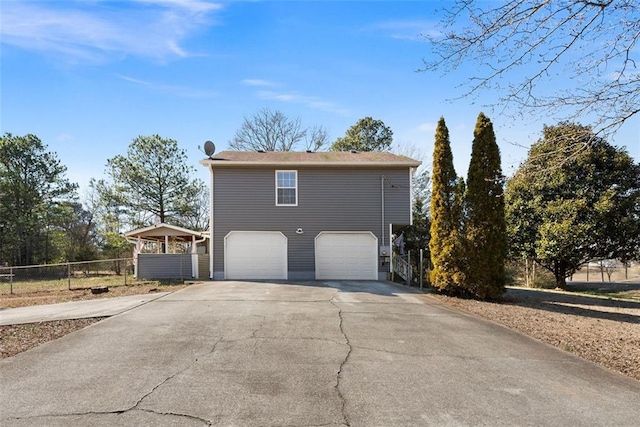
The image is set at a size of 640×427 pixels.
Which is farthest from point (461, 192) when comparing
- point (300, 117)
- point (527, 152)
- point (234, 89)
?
point (300, 117)

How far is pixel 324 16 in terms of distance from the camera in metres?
7.77

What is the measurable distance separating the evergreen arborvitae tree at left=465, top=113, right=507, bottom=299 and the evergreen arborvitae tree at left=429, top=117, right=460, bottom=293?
0.46 meters

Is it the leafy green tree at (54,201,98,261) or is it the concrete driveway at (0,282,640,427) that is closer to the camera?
the concrete driveway at (0,282,640,427)

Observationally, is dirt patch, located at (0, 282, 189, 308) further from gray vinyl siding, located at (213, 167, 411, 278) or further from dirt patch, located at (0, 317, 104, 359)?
dirt patch, located at (0, 317, 104, 359)

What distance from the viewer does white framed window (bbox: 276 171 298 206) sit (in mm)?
16683

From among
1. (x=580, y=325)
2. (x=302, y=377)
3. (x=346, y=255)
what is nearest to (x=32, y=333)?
(x=302, y=377)

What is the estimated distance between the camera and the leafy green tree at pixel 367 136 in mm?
29469

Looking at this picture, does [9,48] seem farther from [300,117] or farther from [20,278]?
[300,117]

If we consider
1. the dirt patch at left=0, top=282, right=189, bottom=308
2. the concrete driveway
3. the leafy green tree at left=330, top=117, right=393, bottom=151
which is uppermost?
the leafy green tree at left=330, top=117, right=393, bottom=151

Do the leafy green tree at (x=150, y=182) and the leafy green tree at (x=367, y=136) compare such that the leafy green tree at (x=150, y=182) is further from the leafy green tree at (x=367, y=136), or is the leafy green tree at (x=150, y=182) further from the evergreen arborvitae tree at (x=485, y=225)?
the evergreen arborvitae tree at (x=485, y=225)

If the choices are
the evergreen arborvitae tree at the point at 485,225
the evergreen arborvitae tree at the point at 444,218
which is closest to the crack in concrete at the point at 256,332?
the evergreen arborvitae tree at the point at 444,218

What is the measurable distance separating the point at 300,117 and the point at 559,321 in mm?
26001

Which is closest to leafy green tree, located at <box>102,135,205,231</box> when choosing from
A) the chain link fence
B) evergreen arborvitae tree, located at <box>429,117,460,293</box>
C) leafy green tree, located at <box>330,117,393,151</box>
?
the chain link fence

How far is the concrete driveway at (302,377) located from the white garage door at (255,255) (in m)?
8.29
